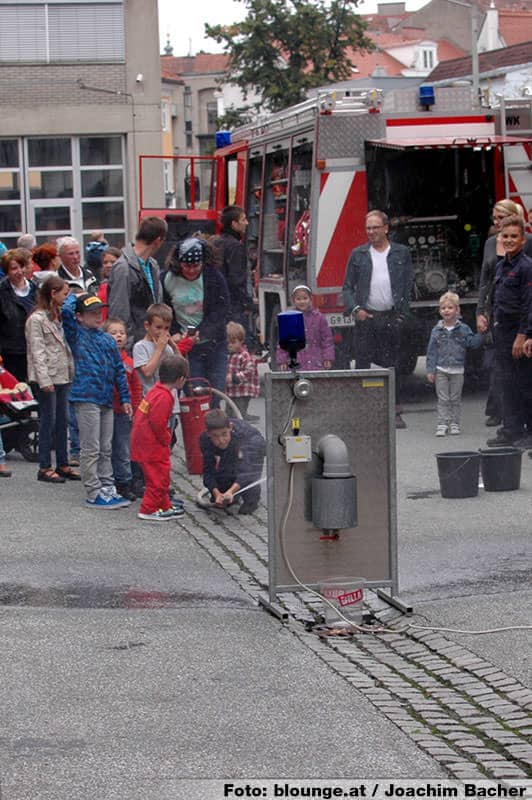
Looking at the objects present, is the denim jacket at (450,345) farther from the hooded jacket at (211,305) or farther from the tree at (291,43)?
the tree at (291,43)

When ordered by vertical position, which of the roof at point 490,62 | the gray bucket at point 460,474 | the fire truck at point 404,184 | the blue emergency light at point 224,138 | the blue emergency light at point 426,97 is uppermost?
the roof at point 490,62

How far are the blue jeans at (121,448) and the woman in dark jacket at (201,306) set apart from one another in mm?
1401

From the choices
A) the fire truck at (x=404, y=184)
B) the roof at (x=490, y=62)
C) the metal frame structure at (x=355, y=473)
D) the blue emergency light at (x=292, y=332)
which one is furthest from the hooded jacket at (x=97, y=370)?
the roof at (x=490, y=62)

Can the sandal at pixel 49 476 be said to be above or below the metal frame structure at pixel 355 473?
below

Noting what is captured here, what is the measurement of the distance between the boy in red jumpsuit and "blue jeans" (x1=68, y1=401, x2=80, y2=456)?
2.07 m

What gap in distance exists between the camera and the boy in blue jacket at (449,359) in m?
13.5

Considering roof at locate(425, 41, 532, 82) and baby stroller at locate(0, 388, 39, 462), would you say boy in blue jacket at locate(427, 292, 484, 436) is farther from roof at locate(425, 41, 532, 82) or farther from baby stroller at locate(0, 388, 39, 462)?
roof at locate(425, 41, 532, 82)

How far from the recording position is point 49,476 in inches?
452

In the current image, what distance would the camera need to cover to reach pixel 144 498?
10047 millimetres

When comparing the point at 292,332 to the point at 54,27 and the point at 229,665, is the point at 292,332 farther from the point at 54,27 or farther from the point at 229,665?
the point at 54,27

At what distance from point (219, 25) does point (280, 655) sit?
1666 inches

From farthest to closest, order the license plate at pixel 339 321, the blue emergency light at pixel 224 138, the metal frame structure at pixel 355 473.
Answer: the blue emergency light at pixel 224 138 → the license plate at pixel 339 321 → the metal frame structure at pixel 355 473

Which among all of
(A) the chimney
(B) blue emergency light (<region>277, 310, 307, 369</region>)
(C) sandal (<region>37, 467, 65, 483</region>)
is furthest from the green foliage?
(B) blue emergency light (<region>277, 310, 307, 369</region>)

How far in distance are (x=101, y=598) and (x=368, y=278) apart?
694cm
